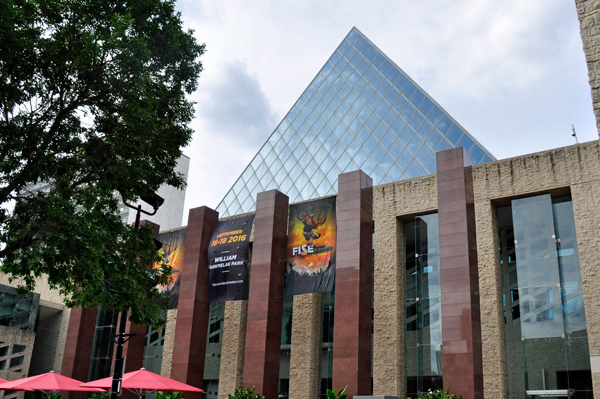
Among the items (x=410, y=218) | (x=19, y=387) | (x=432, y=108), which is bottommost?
(x=19, y=387)

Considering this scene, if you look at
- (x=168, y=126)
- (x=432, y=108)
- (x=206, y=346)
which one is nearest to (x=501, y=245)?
(x=168, y=126)

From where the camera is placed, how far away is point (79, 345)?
1273 inches

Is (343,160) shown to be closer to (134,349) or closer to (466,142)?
(466,142)

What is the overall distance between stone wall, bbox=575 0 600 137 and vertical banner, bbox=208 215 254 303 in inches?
860

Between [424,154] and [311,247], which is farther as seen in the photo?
[424,154]

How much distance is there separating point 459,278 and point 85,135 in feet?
46.2

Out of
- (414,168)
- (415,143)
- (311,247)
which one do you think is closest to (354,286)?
(311,247)

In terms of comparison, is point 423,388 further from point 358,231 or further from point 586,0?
point 586,0

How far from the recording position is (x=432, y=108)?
155ft

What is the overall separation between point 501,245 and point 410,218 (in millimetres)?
4228

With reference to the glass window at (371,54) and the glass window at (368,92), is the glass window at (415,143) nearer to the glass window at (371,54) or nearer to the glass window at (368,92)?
the glass window at (368,92)

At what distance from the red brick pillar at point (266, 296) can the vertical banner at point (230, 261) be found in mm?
968

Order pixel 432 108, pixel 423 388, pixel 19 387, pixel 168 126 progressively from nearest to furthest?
pixel 168 126 < pixel 19 387 < pixel 423 388 < pixel 432 108

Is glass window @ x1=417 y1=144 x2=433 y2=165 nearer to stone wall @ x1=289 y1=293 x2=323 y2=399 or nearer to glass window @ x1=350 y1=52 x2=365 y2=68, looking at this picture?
glass window @ x1=350 y1=52 x2=365 y2=68
